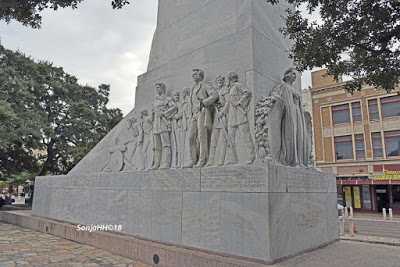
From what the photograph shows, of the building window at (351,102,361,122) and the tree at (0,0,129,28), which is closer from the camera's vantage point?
the tree at (0,0,129,28)

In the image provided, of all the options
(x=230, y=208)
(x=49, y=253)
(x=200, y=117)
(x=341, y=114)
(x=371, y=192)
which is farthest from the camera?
(x=341, y=114)

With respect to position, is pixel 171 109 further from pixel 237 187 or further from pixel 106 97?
pixel 106 97

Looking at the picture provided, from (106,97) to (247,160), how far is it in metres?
22.8

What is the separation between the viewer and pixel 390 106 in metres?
24.7

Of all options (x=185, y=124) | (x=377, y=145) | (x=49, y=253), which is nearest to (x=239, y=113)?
(x=185, y=124)

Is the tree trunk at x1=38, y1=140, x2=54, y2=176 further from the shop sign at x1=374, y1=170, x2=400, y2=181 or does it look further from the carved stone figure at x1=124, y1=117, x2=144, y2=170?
the shop sign at x1=374, y1=170, x2=400, y2=181

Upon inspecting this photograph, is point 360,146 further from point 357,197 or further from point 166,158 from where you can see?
point 166,158

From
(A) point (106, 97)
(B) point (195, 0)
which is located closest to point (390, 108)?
(B) point (195, 0)

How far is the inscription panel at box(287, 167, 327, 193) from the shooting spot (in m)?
6.02

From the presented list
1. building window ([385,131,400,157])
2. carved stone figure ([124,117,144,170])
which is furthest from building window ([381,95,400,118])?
carved stone figure ([124,117,144,170])

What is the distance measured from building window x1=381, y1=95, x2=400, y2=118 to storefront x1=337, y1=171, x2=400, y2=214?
479cm

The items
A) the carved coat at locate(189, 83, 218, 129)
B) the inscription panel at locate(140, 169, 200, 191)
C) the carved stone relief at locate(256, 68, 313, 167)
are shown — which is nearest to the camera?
the carved stone relief at locate(256, 68, 313, 167)

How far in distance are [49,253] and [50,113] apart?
59.7 ft

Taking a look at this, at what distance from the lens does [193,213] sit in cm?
645
